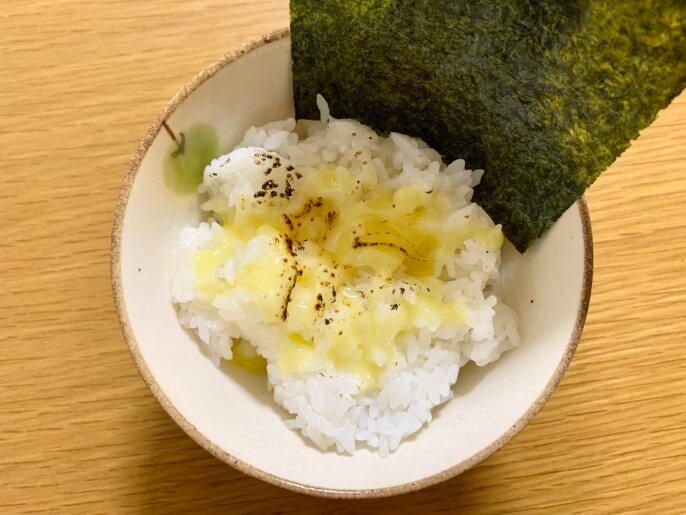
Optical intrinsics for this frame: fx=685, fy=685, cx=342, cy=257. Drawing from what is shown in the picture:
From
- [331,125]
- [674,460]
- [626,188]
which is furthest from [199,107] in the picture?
[674,460]

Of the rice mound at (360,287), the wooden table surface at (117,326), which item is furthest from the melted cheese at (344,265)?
the wooden table surface at (117,326)

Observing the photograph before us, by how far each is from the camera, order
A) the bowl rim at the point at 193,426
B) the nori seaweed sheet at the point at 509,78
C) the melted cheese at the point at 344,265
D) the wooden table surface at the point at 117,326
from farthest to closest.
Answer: the wooden table surface at the point at 117,326, the melted cheese at the point at 344,265, the bowl rim at the point at 193,426, the nori seaweed sheet at the point at 509,78

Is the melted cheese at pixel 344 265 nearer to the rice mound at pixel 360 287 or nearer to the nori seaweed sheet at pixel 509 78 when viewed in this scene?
the rice mound at pixel 360 287

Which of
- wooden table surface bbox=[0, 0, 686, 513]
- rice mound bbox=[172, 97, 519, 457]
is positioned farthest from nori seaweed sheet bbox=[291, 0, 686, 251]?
wooden table surface bbox=[0, 0, 686, 513]

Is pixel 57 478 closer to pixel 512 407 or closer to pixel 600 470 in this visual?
pixel 512 407

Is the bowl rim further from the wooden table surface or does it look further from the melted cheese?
the wooden table surface

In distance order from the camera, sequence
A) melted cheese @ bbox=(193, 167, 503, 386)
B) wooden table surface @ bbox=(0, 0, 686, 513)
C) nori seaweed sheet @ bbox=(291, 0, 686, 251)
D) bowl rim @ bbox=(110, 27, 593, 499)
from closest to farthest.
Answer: nori seaweed sheet @ bbox=(291, 0, 686, 251) → bowl rim @ bbox=(110, 27, 593, 499) → melted cheese @ bbox=(193, 167, 503, 386) → wooden table surface @ bbox=(0, 0, 686, 513)
